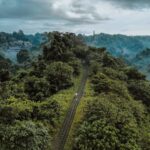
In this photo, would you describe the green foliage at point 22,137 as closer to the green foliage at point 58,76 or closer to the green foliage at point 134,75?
the green foliage at point 58,76

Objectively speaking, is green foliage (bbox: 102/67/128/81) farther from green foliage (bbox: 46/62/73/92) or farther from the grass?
green foliage (bbox: 46/62/73/92)

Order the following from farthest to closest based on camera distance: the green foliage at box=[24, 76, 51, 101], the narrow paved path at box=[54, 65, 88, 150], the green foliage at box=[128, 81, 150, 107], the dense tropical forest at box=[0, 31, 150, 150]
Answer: the green foliage at box=[128, 81, 150, 107], the green foliage at box=[24, 76, 51, 101], the narrow paved path at box=[54, 65, 88, 150], the dense tropical forest at box=[0, 31, 150, 150]

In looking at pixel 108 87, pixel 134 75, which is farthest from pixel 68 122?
pixel 134 75

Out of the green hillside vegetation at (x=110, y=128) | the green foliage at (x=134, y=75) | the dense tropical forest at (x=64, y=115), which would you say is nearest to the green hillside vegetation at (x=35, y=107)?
the dense tropical forest at (x=64, y=115)

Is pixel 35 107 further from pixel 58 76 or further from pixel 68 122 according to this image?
pixel 58 76

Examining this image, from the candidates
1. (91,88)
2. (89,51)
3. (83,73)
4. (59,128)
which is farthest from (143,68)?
(59,128)

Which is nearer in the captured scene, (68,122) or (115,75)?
(68,122)

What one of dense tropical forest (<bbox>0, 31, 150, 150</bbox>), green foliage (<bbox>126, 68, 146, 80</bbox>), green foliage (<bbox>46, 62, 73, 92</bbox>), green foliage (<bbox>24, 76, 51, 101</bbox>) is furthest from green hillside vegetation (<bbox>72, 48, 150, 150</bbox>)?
green foliage (<bbox>126, 68, 146, 80</bbox>)

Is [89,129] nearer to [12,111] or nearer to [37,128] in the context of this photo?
[37,128]
